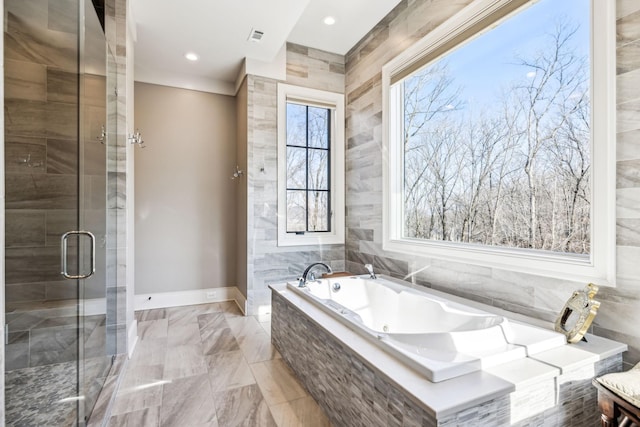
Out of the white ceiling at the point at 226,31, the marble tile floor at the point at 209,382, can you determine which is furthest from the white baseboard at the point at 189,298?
the white ceiling at the point at 226,31

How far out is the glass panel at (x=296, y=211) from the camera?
3.79 meters

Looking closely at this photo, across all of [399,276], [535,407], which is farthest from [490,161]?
[535,407]

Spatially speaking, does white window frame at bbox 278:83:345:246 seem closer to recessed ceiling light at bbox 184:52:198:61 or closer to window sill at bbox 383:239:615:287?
recessed ceiling light at bbox 184:52:198:61

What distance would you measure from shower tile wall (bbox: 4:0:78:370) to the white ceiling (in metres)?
1.33

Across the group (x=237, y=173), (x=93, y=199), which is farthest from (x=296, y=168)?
(x=93, y=199)

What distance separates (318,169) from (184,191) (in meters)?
1.71

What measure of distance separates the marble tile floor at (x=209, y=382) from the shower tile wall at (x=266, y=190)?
22.8 inches

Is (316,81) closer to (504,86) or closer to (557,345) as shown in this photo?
(504,86)

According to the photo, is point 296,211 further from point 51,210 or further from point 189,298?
point 51,210

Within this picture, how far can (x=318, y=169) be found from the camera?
392 cm

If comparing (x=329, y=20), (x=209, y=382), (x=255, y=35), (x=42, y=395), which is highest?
(x=329, y=20)

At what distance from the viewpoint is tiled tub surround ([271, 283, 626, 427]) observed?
112cm

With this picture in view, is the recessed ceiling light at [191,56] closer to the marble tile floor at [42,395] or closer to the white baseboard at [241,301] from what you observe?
the white baseboard at [241,301]

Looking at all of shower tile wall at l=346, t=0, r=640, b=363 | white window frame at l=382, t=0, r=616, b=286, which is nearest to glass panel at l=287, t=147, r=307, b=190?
shower tile wall at l=346, t=0, r=640, b=363
